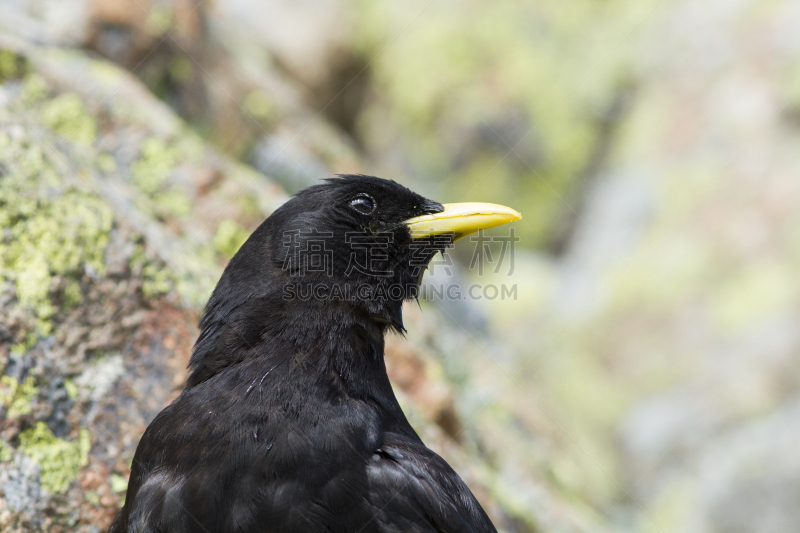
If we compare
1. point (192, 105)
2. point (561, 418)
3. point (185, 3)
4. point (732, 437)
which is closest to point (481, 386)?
point (561, 418)

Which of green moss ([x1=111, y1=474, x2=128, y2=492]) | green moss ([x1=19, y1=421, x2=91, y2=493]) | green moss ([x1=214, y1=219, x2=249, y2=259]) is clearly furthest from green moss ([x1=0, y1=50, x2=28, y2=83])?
green moss ([x1=111, y1=474, x2=128, y2=492])

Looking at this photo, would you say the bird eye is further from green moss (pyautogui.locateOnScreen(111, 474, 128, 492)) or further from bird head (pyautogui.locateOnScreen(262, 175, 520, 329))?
green moss (pyautogui.locateOnScreen(111, 474, 128, 492))

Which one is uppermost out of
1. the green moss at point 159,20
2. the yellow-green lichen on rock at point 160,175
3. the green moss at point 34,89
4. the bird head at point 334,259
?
the green moss at point 159,20

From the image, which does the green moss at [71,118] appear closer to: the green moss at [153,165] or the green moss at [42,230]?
the green moss at [153,165]

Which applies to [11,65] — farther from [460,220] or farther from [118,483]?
[460,220]

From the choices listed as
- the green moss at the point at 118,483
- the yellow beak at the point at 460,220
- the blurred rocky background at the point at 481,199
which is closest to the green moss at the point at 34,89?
the blurred rocky background at the point at 481,199
